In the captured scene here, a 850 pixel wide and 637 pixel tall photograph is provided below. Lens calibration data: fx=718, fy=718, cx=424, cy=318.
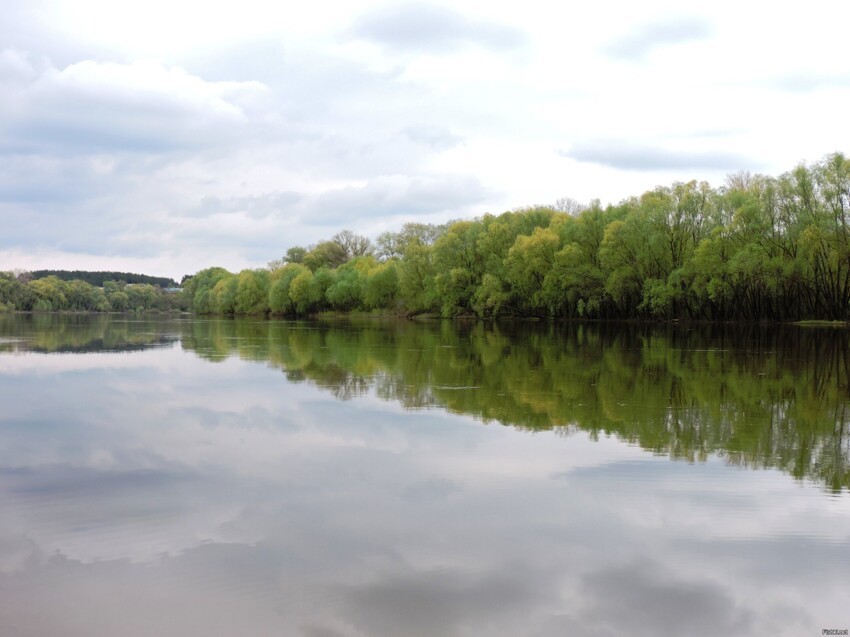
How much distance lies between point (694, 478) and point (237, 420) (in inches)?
308

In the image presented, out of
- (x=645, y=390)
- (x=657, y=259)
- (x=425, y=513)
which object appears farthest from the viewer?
(x=657, y=259)

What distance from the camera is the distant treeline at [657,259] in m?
54.6

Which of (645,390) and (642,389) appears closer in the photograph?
(645,390)

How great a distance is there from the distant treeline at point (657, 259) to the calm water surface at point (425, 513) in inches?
1745

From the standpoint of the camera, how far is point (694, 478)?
873 centimetres

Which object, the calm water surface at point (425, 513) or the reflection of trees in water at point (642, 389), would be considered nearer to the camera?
the calm water surface at point (425, 513)

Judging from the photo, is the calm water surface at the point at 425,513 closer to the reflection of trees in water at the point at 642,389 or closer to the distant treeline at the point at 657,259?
the reflection of trees in water at the point at 642,389

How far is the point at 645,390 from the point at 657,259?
51643 millimetres

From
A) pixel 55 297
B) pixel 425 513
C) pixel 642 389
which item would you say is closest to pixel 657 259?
pixel 642 389

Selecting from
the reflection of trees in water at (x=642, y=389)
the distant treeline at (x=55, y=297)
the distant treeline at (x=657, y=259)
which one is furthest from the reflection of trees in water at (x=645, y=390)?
the distant treeline at (x=55, y=297)

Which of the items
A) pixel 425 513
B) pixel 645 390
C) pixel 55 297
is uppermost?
pixel 55 297

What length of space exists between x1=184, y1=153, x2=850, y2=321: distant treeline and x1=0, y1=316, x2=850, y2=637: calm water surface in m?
44.3

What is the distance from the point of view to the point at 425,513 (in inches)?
288

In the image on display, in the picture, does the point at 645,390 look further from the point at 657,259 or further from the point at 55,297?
the point at 55,297
